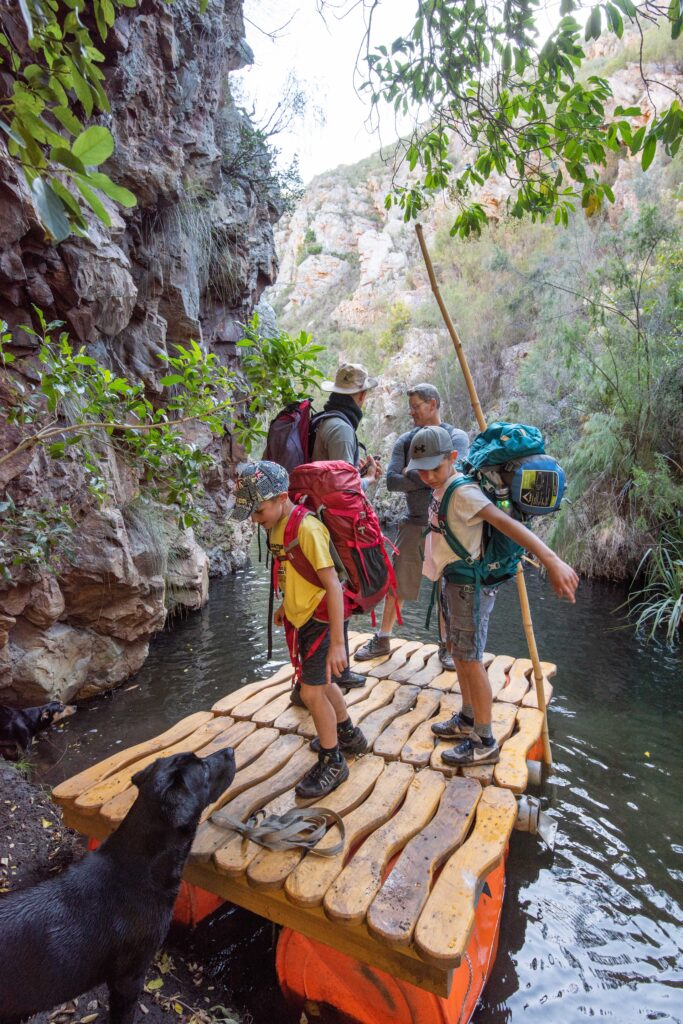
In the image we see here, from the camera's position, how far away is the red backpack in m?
2.66

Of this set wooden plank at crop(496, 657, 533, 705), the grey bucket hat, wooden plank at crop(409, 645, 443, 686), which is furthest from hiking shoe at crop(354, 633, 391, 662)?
the grey bucket hat

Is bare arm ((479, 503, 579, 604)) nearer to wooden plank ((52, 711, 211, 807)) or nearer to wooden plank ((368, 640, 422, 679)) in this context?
wooden plank ((368, 640, 422, 679))

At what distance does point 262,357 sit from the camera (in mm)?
3109

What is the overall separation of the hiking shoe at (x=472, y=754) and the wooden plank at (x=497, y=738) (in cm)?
3

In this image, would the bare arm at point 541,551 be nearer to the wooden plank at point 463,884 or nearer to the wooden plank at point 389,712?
the wooden plank at point 463,884

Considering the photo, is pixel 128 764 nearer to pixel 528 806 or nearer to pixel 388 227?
pixel 528 806

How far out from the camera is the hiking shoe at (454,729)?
9.89 ft

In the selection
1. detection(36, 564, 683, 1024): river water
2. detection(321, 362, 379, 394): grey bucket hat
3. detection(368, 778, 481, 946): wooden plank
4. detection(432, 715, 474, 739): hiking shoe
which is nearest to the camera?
detection(368, 778, 481, 946): wooden plank

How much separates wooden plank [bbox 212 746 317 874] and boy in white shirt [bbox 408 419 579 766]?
31.3 inches

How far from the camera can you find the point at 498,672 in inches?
161

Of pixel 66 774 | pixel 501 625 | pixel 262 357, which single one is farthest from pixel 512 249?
pixel 66 774

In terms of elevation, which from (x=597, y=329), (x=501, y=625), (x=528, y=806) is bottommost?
(x=501, y=625)

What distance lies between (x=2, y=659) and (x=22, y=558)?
4.09 feet

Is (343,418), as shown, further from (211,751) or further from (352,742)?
(211,751)
